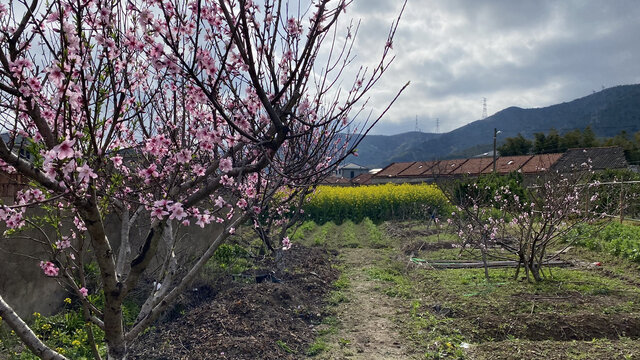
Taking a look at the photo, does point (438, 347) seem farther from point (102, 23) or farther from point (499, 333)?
point (102, 23)

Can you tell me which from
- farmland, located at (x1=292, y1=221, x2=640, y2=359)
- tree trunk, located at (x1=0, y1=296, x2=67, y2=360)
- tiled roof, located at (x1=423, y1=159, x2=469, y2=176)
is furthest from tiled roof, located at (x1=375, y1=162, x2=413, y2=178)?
tree trunk, located at (x1=0, y1=296, x2=67, y2=360)

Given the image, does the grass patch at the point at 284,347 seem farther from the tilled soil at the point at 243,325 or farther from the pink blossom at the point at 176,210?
the pink blossom at the point at 176,210

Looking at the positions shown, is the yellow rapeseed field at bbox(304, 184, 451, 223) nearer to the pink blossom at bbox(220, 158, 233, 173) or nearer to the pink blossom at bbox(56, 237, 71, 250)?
the pink blossom at bbox(56, 237, 71, 250)

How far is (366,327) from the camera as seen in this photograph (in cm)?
566

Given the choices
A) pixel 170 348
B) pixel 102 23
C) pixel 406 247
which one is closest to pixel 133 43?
pixel 102 23

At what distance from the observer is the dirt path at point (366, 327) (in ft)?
15.8

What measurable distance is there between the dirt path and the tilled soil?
408mm

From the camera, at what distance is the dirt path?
480cm

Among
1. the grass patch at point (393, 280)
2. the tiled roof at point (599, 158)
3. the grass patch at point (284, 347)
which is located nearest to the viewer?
the grass patch at point (284, 347)

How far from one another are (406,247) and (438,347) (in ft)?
23.0

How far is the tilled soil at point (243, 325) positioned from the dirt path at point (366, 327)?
41 centimetres

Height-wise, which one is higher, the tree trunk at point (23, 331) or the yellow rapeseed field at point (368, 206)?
the tree trunk at point (23, 331)

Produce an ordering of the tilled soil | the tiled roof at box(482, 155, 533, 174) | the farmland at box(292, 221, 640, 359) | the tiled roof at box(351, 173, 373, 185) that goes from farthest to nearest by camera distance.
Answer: the tiled roof at box(351, 173, 373, 185), the tiled roof at box(482, 155, 533, 174), the farmland at box(292, 221, 640, 359), the tilled soil

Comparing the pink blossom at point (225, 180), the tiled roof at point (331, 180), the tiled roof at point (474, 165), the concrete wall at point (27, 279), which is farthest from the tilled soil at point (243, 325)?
the tiled roof at point (474, 165)
